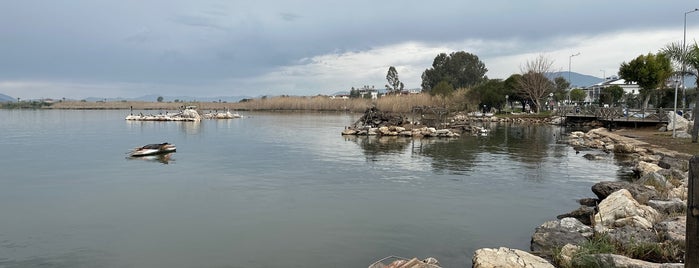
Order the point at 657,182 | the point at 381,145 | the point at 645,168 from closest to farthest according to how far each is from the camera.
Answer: the point at 657,182 → the point at 645,168 → the point at 381,145

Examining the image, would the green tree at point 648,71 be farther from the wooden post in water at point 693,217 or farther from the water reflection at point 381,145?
the wooden post in water at point 693,217

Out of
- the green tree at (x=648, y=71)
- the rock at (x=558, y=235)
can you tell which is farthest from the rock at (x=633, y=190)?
the green tree at (x=648, y=71)

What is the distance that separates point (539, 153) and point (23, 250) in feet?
84.4

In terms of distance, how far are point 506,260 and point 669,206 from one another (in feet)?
19.5

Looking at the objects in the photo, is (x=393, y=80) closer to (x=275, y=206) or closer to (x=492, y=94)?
(x=492, y=94)

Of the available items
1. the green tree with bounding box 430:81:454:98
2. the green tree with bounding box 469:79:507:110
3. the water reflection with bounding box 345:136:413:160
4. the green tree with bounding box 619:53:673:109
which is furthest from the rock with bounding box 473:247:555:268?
the green tree with bounding box 430:81:454:98

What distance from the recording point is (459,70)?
113562mm

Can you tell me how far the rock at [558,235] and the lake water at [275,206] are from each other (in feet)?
2.58

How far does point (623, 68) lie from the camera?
50.5 m

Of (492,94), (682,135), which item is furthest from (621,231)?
(492,94)

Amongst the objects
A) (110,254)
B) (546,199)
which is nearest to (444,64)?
(546,199)

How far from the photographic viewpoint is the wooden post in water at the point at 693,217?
4547mm

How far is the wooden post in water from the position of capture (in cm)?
455

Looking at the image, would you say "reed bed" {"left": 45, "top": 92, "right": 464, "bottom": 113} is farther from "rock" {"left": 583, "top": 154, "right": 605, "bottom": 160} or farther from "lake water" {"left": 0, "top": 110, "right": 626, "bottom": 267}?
"lake water" {"left": 0, "top": 110, "right": 626, "bottom": 267}
